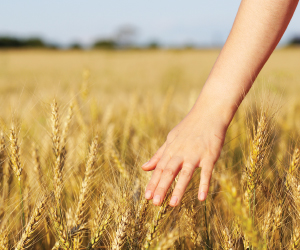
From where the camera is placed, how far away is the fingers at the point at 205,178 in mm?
892

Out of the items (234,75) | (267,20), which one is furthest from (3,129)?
(267,20)

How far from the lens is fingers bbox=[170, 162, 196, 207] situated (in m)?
0.89

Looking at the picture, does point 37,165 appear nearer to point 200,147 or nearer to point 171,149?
point 171,149

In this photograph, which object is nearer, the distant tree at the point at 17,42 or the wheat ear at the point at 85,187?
the wheat ear at the point at 85,187

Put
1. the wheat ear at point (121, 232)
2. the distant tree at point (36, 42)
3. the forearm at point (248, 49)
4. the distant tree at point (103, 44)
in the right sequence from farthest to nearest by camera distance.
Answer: the distant tree at point (103, 44) → the distant tree at point (36, 42) → the forearm at point (248, 49) → the wheat ear at point (121, 232)

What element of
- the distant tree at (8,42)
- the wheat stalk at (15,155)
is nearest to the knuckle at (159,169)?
the wheat stalk at (15,155)

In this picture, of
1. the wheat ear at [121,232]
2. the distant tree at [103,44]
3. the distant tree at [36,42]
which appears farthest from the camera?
the distant tree at [103,44]

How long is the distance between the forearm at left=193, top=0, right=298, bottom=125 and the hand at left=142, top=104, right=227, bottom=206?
0.17 feet

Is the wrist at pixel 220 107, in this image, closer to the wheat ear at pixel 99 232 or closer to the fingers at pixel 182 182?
the fingers at pixel 182 182

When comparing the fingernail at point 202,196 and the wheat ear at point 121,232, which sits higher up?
the fingernail at point 202,196

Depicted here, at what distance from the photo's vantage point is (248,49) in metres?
0.98

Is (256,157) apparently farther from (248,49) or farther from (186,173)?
(248,49)

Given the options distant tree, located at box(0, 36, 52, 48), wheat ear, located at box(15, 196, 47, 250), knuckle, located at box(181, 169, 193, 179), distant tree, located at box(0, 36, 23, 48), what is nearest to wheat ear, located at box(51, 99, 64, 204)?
wheat ear, located at box(15, 196, 47, 250)

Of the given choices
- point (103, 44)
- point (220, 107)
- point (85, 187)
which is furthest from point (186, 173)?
point (103, 44)
